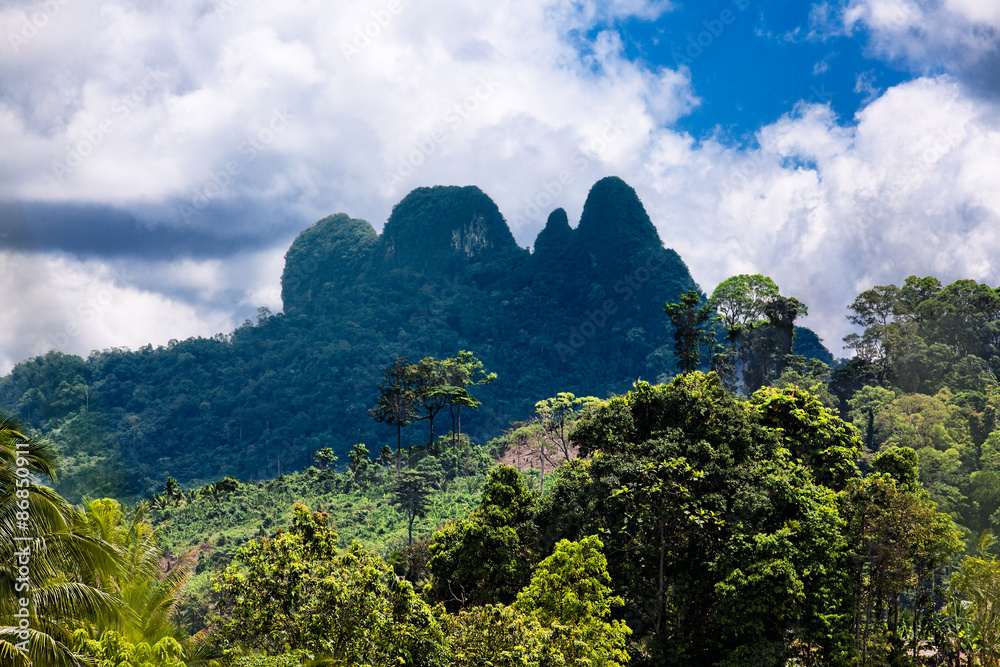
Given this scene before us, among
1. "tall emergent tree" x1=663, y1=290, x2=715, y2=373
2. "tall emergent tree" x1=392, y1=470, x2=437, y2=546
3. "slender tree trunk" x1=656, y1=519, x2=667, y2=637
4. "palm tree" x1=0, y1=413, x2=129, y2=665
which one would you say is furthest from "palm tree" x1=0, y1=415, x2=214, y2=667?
"tall emergent tree" x1=663, y1=290, x2=715, y2=373

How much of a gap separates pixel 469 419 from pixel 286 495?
4167 cm

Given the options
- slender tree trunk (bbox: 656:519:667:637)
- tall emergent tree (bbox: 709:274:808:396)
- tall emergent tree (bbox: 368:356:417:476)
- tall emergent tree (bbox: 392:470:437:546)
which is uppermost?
tall emergent tree (bbox: 709:274:808:396)

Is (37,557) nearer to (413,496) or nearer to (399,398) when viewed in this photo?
(413,496)

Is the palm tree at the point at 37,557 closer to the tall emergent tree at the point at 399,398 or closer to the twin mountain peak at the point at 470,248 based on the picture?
the tall emergent tree at the point at 399,398

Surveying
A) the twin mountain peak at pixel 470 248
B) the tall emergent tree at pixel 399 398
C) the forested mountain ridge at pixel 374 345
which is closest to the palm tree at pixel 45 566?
the tall emergent tree at pixel 399 398

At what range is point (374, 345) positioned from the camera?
97875 mm

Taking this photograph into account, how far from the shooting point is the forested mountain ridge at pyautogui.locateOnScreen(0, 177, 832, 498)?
268 ft

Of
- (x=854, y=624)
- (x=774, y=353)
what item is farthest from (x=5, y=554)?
(x=774, y=353)

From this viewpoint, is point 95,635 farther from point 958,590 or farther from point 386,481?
point 386,481

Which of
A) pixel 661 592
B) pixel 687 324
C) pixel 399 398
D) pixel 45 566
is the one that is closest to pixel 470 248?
pixel 399 398

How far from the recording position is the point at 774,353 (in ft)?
162

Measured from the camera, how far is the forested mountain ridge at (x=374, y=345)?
268 ft

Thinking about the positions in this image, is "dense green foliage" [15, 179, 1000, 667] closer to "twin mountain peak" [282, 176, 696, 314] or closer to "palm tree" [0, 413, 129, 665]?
"palm tree" [0, 413, 129, 665]

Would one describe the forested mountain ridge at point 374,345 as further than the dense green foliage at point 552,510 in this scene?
Yes
